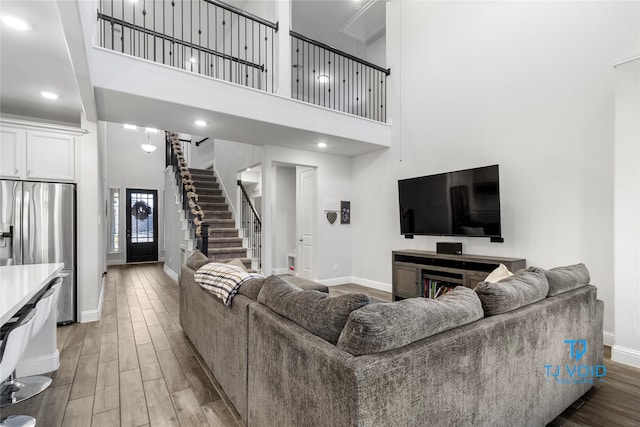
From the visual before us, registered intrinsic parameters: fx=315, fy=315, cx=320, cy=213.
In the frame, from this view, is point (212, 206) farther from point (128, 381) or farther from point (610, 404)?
point (610, 404)

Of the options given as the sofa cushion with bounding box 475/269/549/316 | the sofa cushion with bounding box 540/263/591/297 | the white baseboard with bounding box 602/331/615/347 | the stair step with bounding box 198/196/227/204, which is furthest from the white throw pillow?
the stair step with bounding box 198/196/227/204

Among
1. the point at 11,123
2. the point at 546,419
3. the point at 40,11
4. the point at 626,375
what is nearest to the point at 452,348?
the point at 546,419

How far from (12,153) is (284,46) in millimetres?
3418

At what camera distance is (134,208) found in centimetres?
902

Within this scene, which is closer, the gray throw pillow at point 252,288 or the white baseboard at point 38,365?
the gray throw pillow at point 252,288

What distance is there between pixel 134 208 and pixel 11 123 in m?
6.05

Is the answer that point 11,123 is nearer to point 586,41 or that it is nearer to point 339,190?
point 339,190

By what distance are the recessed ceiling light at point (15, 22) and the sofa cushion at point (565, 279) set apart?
373cm

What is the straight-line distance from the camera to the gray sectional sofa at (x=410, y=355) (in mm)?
1111

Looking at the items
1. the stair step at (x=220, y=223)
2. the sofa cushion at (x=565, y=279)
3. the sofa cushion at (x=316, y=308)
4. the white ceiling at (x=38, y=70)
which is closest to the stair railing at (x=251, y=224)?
the stair step at (x=220, y=223)

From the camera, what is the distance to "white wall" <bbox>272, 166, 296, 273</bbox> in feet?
23.6

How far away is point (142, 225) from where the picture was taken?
9.09m

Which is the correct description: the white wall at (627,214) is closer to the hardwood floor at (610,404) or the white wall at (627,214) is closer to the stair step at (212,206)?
the hardwood floor at (610,404)

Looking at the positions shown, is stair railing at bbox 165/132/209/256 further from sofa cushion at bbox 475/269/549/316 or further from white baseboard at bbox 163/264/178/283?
sofa cushion at bbox 475/269/549/316
